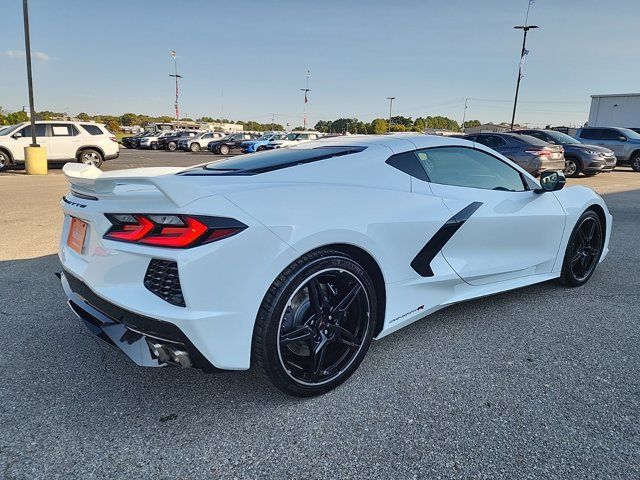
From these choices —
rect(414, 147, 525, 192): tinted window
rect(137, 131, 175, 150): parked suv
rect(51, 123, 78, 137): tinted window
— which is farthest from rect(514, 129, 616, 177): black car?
rect(137, 131, 175, 150): parked suv

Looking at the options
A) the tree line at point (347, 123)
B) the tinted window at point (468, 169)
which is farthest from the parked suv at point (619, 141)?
the tree line at point (347, 123)

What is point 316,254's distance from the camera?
231 cm

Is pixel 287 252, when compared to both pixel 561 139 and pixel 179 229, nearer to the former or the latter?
pixel 179 229

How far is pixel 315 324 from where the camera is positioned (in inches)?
95.3

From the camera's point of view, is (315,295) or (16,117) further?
(16,117)

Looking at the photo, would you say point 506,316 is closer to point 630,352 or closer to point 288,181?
point 630,352

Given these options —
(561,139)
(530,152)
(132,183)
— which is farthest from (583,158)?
(132,183)

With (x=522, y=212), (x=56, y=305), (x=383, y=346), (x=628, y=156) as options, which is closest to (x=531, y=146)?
(x=628, y=156)

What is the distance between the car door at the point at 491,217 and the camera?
303 centimetres

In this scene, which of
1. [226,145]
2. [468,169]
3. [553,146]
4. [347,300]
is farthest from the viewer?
[226,145]

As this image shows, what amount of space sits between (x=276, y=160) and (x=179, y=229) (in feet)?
3.24

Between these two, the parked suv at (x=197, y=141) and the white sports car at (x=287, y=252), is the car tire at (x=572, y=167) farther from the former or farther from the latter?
the parked suv at (x=197, y=141)

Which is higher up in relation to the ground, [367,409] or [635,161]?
[635,161]

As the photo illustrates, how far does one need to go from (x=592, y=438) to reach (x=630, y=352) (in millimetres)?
1144
